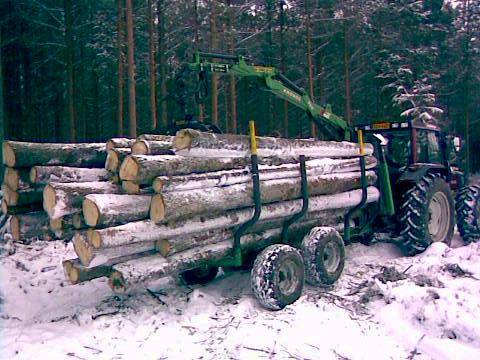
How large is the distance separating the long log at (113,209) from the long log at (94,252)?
0.24 m

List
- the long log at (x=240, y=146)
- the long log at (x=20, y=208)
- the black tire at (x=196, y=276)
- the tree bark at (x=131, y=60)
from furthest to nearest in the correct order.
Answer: the tree bark at (x=131, y=60)
the black tire at (x=196, y=276)
the long log at (x=20, y=208)
the long log at (x=240, y=146)

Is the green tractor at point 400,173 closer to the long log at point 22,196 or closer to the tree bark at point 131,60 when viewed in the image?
the long log at point 22,196

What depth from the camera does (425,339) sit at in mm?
4906

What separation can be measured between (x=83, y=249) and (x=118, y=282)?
1.75ft

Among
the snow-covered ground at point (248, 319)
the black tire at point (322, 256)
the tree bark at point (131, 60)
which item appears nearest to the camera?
the snow-covered ground at point (248, 319)

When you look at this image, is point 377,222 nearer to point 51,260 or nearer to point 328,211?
point 328,211

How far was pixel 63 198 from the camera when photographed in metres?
5.32

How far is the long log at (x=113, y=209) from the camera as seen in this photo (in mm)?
5031

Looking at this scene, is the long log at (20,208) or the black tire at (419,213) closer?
the long log at (20,208)

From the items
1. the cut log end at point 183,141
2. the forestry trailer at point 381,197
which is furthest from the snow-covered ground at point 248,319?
the cut log end at point 183,141

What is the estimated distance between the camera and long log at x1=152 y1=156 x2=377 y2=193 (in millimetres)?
5411

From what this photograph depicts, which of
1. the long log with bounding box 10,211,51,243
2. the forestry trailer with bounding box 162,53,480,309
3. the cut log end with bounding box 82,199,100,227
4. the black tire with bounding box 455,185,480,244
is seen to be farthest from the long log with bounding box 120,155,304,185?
the black tire with bounding box 455,185,480,244

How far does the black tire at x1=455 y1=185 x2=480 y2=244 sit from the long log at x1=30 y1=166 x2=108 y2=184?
7.19m

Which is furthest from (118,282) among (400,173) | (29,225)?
(400,173)
